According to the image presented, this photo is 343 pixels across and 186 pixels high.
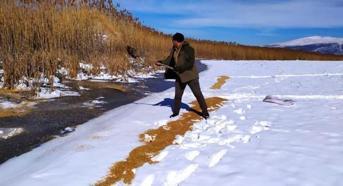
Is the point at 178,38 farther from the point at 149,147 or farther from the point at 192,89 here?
the point at 149,147

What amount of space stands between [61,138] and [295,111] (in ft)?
15.5

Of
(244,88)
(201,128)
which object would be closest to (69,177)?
(201,128)

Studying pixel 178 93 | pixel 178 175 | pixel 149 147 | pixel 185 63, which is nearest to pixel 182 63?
pixel 185 63

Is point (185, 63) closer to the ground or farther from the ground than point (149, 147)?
farther from the ground

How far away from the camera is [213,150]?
6.43 metres

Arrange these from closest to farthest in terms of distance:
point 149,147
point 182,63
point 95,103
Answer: point 149,147 → point 182,63 → point 95,103

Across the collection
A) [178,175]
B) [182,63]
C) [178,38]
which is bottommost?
[178,175]

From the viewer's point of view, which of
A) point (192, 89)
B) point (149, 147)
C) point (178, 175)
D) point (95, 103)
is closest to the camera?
point (178, 175)

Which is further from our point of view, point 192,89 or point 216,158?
point 192,89

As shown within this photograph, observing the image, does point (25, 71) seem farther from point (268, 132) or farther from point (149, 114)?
point (268, 132)

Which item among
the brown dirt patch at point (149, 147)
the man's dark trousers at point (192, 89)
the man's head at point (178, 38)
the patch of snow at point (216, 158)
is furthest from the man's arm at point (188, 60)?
the patch of snow at point (216, 158)

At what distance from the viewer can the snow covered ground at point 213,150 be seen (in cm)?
533

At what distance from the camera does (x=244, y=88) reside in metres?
14.1

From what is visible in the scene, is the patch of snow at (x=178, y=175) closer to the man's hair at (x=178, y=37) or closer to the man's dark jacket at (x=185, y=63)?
the man's dark jacket at (x=185, y=63)
